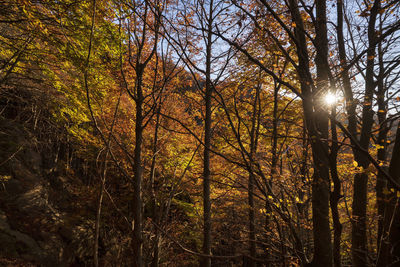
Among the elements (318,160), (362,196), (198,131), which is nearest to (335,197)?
(318,160)

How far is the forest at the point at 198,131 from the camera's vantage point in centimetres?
144

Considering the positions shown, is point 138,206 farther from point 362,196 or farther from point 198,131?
point 198,131

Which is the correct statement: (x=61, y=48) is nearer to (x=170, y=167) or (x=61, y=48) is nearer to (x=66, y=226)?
(x=170, y=167)

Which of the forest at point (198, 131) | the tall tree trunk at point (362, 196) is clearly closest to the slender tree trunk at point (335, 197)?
the forest at point (198, 131)

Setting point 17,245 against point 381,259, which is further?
point 17,245

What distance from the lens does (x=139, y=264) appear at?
2523mm

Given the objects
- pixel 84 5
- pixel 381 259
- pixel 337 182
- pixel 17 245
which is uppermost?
pixel 84 5

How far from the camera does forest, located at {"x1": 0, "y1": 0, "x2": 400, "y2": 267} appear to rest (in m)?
1.44

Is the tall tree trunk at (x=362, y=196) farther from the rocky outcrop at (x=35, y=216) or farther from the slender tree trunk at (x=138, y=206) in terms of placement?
the rocky outcrop at (x=35, y=216)

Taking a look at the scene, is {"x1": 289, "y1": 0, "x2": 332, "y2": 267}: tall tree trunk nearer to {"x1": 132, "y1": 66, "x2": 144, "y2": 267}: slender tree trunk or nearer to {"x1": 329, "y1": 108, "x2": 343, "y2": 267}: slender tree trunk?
{"x1": 329, "y1": 108, "x2": 343, "y2": 267}: slender tree trunk

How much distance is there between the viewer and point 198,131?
35.7 ft

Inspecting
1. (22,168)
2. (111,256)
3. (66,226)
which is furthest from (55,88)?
(111,256)

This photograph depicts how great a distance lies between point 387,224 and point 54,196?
12.6m

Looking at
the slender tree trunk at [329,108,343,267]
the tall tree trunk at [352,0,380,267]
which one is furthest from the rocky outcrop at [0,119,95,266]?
the tall tree trunk at [352,0,380,267]
